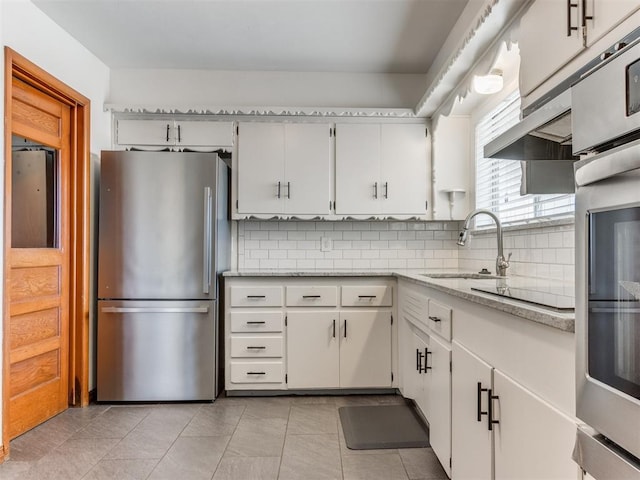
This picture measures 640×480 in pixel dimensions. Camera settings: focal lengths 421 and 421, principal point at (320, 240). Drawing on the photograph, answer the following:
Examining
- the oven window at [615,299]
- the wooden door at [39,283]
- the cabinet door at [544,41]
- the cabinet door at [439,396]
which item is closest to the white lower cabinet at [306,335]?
the cabinet door at [439,396]

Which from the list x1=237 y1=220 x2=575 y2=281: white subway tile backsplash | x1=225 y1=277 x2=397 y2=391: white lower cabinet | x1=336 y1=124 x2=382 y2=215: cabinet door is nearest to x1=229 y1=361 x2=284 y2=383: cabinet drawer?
x1=225 y1=277 x2=397 y2=391: white lower cabinet

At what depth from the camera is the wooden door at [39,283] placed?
7.90ft

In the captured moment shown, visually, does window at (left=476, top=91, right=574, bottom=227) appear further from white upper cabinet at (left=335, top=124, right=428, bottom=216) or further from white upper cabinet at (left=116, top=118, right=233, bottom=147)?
white upper cabinet at (left=116, top=118, right=233, bottom=147)

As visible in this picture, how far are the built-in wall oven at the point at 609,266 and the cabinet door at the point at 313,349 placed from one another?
7.47ft

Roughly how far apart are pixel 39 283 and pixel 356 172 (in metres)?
2.31

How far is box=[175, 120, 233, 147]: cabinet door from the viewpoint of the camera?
3.35 meters

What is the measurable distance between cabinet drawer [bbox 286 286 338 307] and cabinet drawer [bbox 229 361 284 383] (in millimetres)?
472

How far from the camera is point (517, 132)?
131 centimetres

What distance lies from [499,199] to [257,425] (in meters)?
2.17

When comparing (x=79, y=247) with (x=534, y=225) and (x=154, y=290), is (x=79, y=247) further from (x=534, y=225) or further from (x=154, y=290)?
(x=534, y=225)

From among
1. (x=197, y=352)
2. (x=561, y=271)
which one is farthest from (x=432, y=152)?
(x=197, y=352)

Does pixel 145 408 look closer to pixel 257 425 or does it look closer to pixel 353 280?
pixel 257 425

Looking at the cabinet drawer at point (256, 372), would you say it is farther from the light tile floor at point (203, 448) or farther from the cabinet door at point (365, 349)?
the cabinet door at point (365, 349)

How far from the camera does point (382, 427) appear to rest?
8.22ft
